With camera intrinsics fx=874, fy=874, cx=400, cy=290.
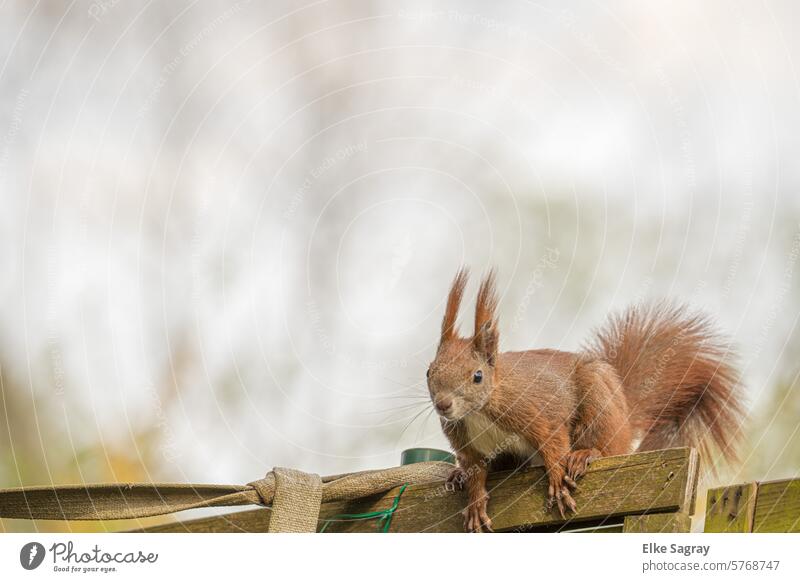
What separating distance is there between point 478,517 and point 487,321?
31 centimetres

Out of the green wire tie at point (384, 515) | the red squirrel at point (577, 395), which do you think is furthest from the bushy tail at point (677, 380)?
the green wire tie at point (384, 515)

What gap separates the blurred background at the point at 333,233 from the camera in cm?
141

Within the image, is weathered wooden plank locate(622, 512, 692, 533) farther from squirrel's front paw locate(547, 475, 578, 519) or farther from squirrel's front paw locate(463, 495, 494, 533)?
squirrel's front paw locate(463, 495, 494, 533)

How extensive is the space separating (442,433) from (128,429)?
0.53m

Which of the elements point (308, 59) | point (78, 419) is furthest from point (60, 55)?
point (78, 419)

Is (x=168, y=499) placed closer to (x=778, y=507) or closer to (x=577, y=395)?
(x=577, y=395)

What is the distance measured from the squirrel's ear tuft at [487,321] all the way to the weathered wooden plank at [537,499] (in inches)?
8.2

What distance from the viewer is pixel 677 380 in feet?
5.33

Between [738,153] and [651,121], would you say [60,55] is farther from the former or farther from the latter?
[738,153]

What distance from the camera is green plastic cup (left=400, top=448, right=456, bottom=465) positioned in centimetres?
158

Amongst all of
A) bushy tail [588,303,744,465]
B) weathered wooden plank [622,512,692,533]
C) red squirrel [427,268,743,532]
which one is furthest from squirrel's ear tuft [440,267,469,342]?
weathered wooden plank [622,512,692,533]

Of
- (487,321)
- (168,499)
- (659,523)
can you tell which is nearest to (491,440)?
(487,321)
